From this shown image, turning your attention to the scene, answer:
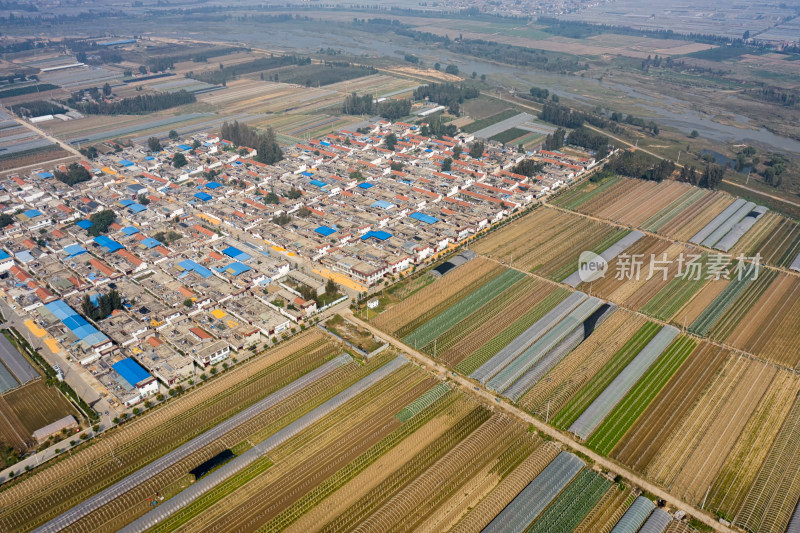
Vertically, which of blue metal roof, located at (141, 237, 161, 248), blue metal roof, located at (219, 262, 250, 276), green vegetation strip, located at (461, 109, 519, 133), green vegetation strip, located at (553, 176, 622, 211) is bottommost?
green vegetation strip, located at (553, 176, 622, 211)

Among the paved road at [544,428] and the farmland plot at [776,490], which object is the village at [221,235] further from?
the farmland plot at [776,490]

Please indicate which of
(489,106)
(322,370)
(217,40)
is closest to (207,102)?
(489,106)

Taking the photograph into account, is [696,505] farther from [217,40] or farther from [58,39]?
[58,39]

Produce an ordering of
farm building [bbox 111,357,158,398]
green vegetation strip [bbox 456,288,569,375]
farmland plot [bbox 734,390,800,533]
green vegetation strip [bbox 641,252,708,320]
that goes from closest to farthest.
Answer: farmland plot [bbox 734,390,800,533]
farm building [bbox 111,357,158,398]
green vegetation strip [bbox 456,288,569,375]
green vegetation strip [bbox 641,252,708,320]

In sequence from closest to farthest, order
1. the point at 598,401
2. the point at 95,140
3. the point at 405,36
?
the point at 598,401 → the point at 95,140 → the point at 405,36

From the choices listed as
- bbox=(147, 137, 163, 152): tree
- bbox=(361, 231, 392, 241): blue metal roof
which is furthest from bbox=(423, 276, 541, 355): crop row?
bbox=(147, 137, 163, 152): tree

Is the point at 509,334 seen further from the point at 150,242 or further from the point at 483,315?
the point at 150,242

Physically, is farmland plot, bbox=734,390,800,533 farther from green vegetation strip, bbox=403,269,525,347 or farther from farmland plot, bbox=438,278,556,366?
green vegetation strip, bbox=403,269,525,347
